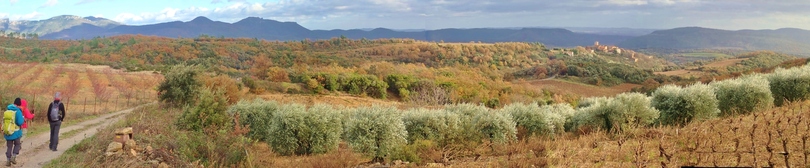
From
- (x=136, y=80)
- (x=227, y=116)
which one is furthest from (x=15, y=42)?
(x=227, y=116)

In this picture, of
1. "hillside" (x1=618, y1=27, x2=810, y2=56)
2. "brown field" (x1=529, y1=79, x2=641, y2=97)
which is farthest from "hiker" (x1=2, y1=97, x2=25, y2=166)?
"hillside" (x1=618, y1=27, x2=810, y2=56)

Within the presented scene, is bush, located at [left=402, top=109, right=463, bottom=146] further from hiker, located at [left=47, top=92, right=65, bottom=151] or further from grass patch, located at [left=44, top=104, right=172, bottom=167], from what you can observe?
hiker, located at [left=47, top=92, right=65, bottom=151]

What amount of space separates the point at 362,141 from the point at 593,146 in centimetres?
488

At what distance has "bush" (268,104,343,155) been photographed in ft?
38.3

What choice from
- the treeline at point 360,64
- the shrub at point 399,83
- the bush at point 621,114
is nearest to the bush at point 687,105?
the bush at point 621,114

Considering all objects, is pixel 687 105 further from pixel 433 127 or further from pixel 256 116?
pixel 256 116

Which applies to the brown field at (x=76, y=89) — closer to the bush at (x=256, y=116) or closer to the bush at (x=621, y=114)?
the bush at (x=256, y=116)

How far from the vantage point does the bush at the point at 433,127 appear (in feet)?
38.4

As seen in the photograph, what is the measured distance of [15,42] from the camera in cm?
8769

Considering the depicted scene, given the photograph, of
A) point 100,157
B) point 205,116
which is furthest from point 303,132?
point 100,157

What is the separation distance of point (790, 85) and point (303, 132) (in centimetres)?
1501

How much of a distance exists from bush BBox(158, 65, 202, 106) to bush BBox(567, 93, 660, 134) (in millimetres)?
15058

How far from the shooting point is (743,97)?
1362cm

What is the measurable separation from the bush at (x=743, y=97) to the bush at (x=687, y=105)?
0.60 meters
